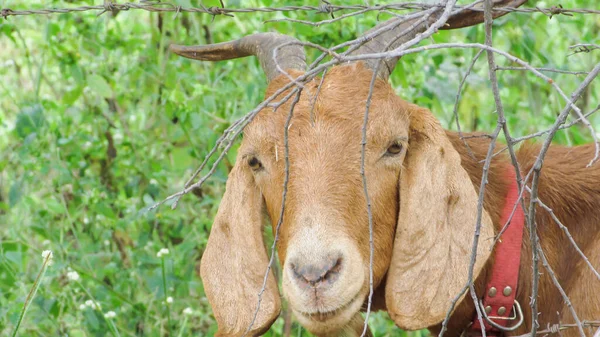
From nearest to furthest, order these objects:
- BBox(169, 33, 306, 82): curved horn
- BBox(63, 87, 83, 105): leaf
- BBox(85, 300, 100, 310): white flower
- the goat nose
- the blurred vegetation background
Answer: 1. the goat nose
2. BBox(169, 33, 306, 82): curved horn
3. BBox(85, 300, 100, 310): white flower
4. the blurred vegetation background
5. BBox(63, 87, 83, 105): leaf

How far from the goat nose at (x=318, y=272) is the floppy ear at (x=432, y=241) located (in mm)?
531

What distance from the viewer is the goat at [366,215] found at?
3.26m

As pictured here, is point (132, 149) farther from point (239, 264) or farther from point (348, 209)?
point (348, 209)

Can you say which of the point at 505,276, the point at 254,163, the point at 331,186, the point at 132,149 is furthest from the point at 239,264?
the point at 132,149

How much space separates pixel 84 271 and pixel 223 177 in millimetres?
910

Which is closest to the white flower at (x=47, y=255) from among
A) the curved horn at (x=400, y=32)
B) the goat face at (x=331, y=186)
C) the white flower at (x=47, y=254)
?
the white flower at (x=47, y=254)

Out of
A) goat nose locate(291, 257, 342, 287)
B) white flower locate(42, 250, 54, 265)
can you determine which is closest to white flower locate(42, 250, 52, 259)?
white flower locate(42, 250, 54, 265)

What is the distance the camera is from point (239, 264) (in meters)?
3.84

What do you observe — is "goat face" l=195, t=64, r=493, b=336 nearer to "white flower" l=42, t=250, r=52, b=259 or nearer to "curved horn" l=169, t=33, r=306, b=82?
"curved horn" l=169, t=33, r=306, b=82

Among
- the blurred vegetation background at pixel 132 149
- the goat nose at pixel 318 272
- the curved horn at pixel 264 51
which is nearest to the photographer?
the goat nose at pixel 318 272

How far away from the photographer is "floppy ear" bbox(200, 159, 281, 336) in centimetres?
378

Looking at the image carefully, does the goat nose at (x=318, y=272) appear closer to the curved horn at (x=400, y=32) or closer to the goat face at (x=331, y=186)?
the goat face at (x=331, y=186)

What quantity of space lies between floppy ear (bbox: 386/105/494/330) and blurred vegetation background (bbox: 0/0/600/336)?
1.25m

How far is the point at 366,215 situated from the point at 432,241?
0.96 ft
